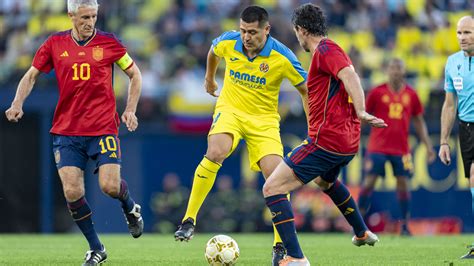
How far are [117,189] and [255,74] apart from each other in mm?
1822

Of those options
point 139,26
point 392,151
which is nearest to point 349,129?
point 392,151

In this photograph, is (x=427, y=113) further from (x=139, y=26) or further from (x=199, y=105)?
(x=139, y=26)

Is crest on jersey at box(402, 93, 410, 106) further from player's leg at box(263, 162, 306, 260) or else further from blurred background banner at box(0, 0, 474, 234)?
player's leg at box(263, 162, 306, 260)

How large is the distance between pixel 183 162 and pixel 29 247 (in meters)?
6.60

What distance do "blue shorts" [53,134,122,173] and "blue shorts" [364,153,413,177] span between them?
7132 mm

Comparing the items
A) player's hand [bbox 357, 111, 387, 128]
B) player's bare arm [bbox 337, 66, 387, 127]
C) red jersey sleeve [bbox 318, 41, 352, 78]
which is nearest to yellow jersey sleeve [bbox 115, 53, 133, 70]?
red jersey sleeve [bbox 318, 41, 352, 78]

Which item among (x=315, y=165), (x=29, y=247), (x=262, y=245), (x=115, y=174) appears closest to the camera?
(x=315, y=165)

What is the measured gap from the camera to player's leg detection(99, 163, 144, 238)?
9406 mm

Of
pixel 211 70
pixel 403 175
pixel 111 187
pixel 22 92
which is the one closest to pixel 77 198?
pixel 111 187

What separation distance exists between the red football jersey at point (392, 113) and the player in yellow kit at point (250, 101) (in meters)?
5.68

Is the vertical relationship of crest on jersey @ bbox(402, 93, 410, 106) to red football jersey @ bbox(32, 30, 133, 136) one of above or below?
below

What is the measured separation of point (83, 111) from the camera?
9.52 meters

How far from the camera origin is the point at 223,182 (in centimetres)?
1936

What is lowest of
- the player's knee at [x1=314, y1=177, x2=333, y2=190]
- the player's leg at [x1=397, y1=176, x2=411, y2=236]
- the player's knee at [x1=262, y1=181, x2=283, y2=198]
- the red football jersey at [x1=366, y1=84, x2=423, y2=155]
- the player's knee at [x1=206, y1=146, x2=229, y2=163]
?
the player's leg at [x1=397, y1=176, x2=411, y2=236]
